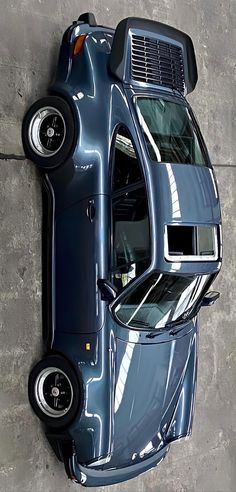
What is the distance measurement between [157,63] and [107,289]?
1785 millimetres

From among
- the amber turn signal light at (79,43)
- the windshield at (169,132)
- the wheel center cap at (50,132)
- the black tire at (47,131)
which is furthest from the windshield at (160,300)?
the amber turn signal light at (79,43)

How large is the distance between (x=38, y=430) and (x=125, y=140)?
2395 mm

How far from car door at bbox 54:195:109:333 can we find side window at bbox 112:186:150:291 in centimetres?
9

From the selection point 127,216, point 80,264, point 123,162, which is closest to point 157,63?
point 123,162

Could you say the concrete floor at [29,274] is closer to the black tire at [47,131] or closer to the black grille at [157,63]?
the black tire at [47,131]

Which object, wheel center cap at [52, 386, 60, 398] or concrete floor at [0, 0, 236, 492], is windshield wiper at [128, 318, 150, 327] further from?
concrete floor at [0, 0, 236, 492]

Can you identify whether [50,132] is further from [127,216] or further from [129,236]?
[129,236]

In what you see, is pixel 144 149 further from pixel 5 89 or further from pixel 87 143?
pixel 5 89

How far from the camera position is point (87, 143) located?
541 centimetres

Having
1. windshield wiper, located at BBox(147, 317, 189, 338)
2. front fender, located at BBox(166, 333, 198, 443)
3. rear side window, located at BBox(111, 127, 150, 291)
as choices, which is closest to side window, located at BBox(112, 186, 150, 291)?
rear side window, located at BBox(111, 127, 150, 291)

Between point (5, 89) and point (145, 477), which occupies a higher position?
point (5, 89)

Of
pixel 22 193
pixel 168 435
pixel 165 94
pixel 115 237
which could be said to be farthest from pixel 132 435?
pixel 165 94

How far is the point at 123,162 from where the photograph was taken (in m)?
5.39

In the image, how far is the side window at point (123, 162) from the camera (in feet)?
17.5
